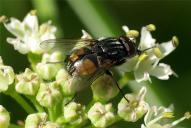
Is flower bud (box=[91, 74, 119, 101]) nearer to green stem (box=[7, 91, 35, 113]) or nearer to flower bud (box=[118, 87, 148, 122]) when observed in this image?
flower bud (box=[118, 87, 148, 122])

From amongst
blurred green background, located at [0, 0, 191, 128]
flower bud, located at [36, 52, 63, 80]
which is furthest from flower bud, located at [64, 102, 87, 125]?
blurred green background, located at [0, 0, 191, 128]

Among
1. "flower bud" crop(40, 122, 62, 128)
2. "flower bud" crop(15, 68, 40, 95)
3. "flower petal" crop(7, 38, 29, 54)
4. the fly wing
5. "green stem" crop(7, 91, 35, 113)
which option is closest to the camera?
"flower bud" crop(40, 122, 62, 128)

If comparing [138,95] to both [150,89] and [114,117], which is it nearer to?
[114,117]

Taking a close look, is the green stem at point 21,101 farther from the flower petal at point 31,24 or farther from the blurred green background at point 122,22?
the blurred green background at point 122,22

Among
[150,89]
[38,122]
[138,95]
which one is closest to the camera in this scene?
[38,122]

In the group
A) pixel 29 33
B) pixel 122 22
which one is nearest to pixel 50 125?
pixel 29 33

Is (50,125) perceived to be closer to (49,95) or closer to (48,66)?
(49,95)

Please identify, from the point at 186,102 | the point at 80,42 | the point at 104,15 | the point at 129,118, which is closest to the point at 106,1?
the point at 104,15
